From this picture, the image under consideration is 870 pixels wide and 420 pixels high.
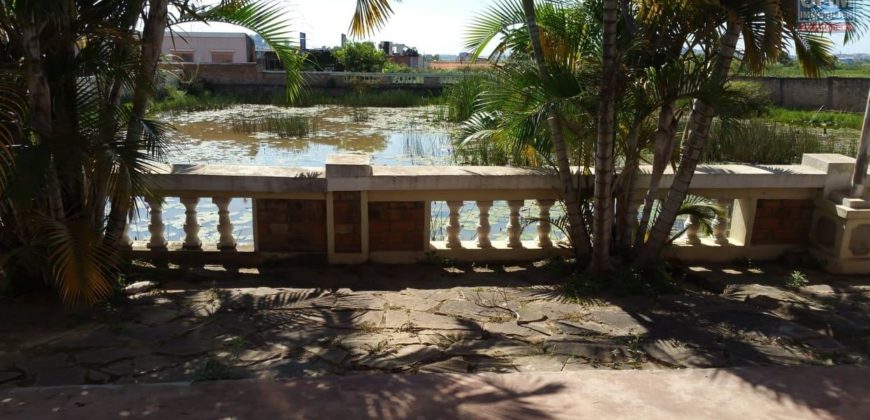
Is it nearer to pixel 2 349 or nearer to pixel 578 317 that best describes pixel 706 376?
pixel 578 317

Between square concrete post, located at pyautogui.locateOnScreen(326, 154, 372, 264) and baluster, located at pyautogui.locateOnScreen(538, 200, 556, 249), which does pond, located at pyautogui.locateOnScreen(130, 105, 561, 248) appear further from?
square concrete post, located at pyautogui.locateOnScreen(326, 154, 372, 264)

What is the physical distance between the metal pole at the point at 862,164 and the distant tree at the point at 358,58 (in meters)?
32.3

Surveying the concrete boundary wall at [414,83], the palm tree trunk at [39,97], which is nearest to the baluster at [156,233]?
the palm tree trunk at [39,97]

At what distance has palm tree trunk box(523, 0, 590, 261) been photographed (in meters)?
5.36

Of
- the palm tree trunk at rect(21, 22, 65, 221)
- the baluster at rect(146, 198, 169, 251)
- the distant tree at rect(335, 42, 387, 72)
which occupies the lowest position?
the baluster at rect(146, 198, 169, 251)

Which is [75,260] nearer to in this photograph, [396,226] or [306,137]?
[396,226]

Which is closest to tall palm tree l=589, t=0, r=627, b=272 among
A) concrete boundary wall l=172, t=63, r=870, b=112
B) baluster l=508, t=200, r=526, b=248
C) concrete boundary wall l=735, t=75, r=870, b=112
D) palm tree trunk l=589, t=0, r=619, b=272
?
palm tree trunk l=589, t=0, r=619, b=272

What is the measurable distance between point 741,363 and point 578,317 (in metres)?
1.05

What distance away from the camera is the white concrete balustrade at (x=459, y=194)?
5.71 meters

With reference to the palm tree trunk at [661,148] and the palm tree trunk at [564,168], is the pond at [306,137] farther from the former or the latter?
the palm tree trunk at [661,148]

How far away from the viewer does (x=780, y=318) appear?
15.6 feet

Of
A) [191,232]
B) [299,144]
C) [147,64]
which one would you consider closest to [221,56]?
[299,144]

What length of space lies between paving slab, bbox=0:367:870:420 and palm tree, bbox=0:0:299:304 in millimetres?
1192

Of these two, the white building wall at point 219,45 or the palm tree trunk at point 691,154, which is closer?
the palm tree trunk at point 691,154
